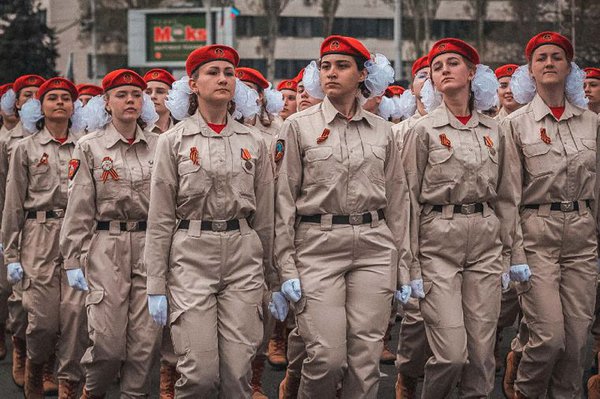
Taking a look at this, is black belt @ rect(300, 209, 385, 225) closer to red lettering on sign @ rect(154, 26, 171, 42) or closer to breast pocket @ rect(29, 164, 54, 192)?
breast pocket @ rect(29, 164, 54, 192)

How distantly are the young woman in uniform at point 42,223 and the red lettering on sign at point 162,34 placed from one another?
30.4 metres

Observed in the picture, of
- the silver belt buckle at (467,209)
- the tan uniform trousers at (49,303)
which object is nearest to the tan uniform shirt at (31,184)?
the tan uniform trousers at (49,303)

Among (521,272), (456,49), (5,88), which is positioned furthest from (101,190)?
(5,88)

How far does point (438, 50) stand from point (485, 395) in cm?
241

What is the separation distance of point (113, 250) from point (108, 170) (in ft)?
1.90

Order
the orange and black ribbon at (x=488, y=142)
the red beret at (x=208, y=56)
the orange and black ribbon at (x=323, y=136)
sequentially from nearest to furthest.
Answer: the orange and black ribbon at (x=323, y=136) → the red beret at (x=208, y=56) → the orange and black ribbon at (x=488, y=142)

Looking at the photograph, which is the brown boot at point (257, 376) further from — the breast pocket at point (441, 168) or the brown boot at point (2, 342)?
the brown boot at point (2, 342)

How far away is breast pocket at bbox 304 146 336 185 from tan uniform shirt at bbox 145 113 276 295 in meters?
0.33

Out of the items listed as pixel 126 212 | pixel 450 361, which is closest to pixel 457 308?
pixel 450 361

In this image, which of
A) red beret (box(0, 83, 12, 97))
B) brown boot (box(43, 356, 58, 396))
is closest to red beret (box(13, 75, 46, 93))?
red beret (box(0, 83, 12, 97))

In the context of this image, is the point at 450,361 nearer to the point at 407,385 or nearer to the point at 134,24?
the point at 407,385

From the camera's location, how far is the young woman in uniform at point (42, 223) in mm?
9383

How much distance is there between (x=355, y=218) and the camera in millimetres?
7191

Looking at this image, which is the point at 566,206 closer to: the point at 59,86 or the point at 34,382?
the point at 34,382
